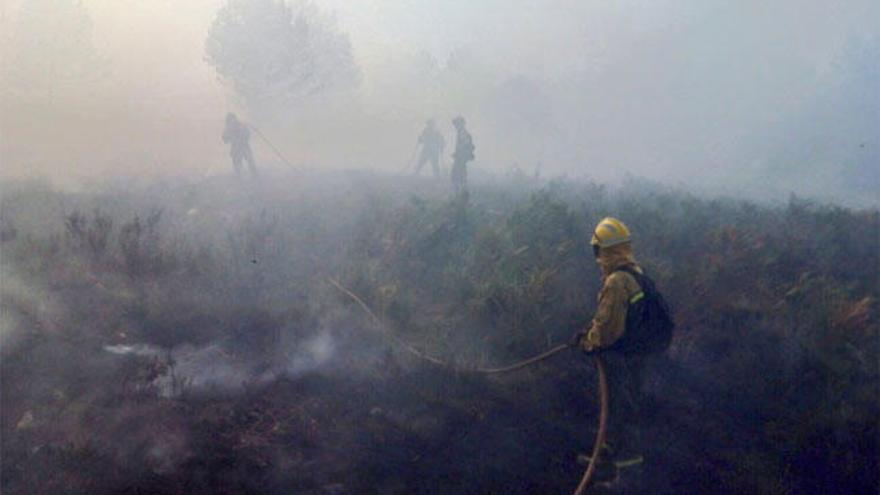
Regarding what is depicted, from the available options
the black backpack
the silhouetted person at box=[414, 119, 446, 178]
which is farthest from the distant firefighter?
the black backpack

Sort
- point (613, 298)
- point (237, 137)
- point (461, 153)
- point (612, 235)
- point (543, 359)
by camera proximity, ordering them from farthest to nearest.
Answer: point (237, 137), point (461, 153), point (543, 359), point (612, 235), point (613, 298)

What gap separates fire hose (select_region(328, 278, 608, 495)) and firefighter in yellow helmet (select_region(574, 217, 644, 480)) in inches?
4.4

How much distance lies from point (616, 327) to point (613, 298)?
23 centimetres

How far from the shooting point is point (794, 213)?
430 inches

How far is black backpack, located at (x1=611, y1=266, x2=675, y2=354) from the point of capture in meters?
4.27

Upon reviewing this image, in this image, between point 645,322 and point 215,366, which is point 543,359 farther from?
point 215,366

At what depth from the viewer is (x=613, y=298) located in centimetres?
425

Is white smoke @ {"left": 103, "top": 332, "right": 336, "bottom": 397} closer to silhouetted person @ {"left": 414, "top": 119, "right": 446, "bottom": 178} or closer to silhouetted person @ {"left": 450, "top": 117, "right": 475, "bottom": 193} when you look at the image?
silhouetted person @ {"left": 450, "top": 117, "right": 475, "bottom": 193}

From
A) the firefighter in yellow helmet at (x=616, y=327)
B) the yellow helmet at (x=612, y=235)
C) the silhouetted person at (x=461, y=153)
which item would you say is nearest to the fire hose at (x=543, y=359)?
the firefighter in yellow helmet at (x=616, y=327)

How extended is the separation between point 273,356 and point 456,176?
999 cm

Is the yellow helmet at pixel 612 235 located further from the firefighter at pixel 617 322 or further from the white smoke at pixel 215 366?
the white smoke at pixel 215 366

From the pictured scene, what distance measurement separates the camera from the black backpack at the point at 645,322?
427 cm

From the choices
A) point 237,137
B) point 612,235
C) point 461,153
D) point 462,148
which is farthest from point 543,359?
point 237,137

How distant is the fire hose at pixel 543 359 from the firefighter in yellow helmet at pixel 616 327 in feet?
0.37
